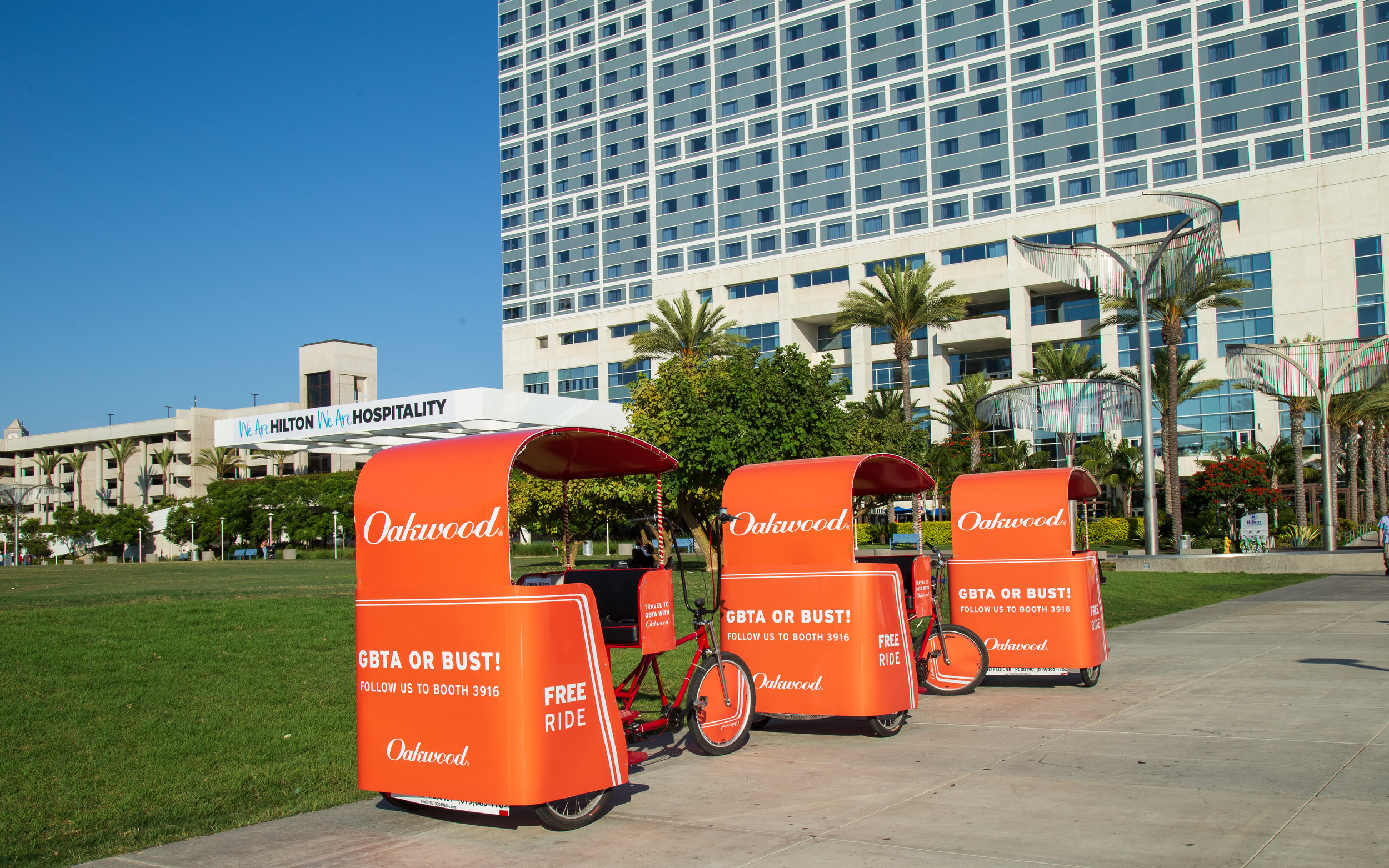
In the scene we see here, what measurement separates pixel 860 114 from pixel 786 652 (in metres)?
68.3

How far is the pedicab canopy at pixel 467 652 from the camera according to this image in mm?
5859

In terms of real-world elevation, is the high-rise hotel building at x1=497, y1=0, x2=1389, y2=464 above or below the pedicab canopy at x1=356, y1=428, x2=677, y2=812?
above

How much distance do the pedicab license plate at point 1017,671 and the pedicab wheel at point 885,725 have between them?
9.30 ft

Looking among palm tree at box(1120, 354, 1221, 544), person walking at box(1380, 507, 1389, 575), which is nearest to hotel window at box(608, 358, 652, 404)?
palm tree at box(1120, 354, 1221, 544)

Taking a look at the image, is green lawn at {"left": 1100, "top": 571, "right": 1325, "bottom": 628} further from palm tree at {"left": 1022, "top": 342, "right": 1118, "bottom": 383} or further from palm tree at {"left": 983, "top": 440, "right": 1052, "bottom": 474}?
palm tree at {"left": 1022, "top": 342, "right": 1118, "bottom": 383}

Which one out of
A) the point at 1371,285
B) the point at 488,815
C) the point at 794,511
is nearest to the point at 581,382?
the point at 1371,285

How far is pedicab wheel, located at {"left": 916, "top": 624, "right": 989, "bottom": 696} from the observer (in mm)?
10703

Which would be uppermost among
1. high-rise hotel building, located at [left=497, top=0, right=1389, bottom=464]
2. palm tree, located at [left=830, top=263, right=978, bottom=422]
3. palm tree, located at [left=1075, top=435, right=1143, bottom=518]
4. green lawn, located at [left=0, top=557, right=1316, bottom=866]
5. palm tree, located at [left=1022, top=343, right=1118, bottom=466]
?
high-rise hotel building, located at [left=497, top=0, right=1389, bottom=464]

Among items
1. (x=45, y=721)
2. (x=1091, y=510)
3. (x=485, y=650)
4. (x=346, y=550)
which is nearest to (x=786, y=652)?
(x=485, y=650)

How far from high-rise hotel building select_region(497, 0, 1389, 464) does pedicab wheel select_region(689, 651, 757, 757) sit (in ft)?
189

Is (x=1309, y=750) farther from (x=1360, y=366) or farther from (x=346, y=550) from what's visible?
(x=346, y=550)

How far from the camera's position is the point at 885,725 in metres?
8.70

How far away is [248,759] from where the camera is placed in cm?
801

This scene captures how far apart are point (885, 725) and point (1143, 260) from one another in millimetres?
27469
